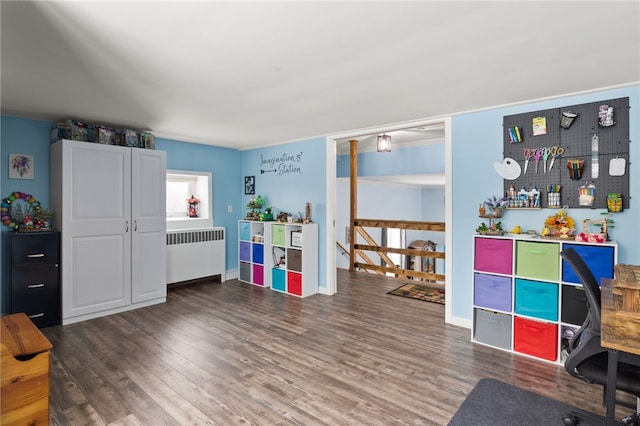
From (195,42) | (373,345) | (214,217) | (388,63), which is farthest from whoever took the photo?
(214,217)

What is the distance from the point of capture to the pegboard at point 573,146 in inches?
108

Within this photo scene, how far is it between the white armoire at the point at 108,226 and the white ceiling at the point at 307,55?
0.64 m

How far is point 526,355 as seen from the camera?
2.92 meters

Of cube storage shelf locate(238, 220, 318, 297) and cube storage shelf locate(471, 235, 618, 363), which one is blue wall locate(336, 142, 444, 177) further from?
cube storage shelf locate(471, 235, 618, 363)

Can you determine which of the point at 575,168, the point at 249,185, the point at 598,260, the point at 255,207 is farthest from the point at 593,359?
the point at 249,185

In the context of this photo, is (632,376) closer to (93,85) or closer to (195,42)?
(195,42)

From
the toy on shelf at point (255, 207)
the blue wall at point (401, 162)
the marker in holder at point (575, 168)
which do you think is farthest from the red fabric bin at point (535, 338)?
the toy on shelf at point (255, 207)

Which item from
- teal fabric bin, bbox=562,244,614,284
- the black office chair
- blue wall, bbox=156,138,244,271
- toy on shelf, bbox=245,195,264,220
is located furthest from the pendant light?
the black office chair

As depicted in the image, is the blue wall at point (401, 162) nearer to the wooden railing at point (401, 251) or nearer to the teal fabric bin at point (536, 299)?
the wooden railing at point (401, 251)

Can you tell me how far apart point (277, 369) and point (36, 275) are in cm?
286

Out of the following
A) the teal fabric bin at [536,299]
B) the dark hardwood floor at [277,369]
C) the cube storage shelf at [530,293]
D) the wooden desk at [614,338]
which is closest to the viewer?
the wooden desk at [614,338]

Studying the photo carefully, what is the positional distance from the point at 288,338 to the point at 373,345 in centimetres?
83

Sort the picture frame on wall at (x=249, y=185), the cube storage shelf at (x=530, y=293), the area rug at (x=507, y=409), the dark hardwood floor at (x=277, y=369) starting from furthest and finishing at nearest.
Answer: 1. the picture frame on wall at (x=249, y=185)
2. the cube storage shelf at (x=530, y=293)
3. the dark hardwood floor at (x=277, y=369)
4. the area rug at (x=507, y=409)

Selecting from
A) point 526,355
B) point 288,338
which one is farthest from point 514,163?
point 288,338
